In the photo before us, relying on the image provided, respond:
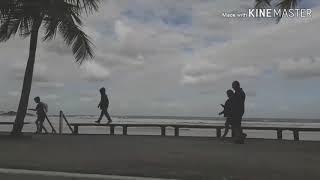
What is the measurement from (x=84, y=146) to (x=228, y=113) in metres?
4.67

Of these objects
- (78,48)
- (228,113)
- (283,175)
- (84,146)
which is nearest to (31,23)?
(78,48)

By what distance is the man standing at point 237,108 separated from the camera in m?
14.8

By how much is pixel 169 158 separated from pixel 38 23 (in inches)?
293

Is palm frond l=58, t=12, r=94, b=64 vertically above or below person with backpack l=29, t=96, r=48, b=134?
above

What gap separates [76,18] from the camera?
16.3 metres

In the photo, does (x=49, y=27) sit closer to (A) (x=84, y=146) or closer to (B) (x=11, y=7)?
(B) (x=11, y=7)

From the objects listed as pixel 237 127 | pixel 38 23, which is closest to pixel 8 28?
pixel 38 23

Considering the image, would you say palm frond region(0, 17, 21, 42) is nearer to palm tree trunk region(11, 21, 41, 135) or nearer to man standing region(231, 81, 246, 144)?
palm tree trunk region(11, 21, 41, 135)

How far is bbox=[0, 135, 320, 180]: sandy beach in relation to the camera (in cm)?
902

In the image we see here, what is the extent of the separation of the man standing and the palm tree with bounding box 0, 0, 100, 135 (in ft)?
16.4

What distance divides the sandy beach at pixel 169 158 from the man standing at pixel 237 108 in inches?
21.2

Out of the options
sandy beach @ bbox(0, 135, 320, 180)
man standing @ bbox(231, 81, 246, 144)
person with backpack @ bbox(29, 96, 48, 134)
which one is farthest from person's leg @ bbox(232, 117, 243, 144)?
person with backpack @ bbox(29, 96, 48, 134)

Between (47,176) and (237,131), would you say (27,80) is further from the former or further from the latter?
(47,176)

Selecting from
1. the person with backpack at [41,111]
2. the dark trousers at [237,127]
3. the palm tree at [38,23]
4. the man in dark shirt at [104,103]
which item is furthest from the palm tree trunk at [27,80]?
the dark trousers at [237,127]
